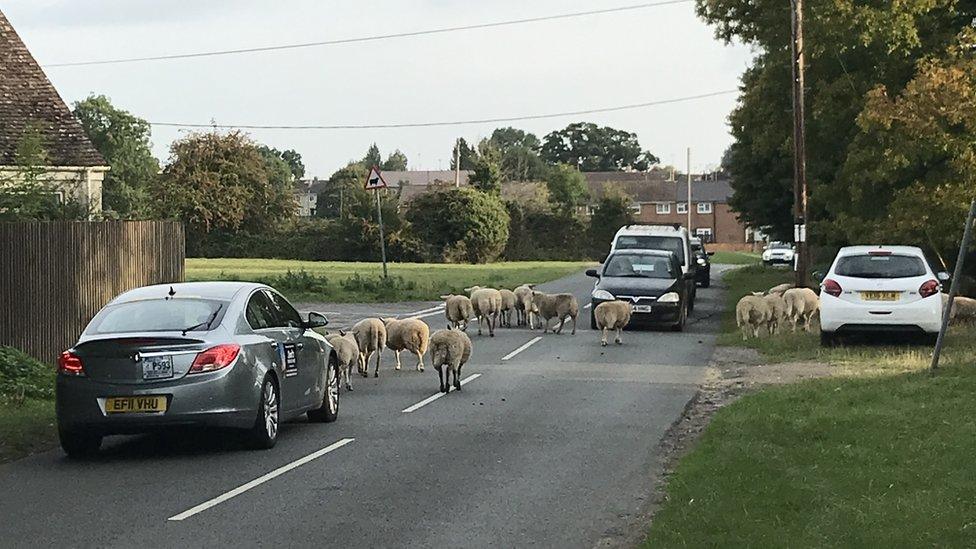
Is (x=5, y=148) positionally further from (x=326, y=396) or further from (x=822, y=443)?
(x=822, y=443)

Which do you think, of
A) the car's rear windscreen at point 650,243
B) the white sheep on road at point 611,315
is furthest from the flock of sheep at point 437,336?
the car's rear windscreen at point 650,243

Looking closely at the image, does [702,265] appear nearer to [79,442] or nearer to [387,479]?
[79,442]

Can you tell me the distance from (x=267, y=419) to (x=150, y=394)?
1.24m

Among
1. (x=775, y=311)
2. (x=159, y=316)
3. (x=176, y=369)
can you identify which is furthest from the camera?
(x=775, y=311)

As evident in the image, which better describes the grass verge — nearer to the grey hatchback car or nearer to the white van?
the grey hatchback car

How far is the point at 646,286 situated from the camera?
1116 inches

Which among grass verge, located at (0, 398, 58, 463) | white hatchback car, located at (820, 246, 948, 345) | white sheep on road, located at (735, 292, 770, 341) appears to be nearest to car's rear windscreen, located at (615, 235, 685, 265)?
white sheep on road, located at (735, 292, 770, 341)

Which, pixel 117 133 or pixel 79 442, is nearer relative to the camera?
pixel 79 442

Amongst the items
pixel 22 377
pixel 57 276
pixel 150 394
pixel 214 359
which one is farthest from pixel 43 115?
pixel 150 394

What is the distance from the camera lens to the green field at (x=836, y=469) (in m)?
8.60

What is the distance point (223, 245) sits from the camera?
84812mm

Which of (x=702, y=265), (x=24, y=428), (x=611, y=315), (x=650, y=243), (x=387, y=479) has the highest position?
(x=650, y=243)

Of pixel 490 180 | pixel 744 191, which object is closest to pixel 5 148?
pixel 744 191

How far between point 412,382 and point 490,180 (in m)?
71.2
